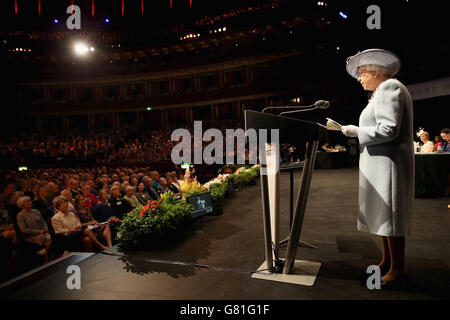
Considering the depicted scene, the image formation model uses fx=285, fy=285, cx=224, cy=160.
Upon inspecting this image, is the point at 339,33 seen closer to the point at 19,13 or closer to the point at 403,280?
the point at 403,280

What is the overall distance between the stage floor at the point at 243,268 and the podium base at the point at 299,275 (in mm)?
49

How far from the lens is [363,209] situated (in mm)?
2344

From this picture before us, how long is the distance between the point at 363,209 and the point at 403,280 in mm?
612

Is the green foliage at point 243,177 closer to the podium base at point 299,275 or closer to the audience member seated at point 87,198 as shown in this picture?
the audience member seated at point 87,198

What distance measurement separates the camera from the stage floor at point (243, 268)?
2.30 metres

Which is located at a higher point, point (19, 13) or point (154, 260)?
point (19, 13)

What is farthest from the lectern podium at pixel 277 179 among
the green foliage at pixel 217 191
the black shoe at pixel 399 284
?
the green foliage at pixel 217 191

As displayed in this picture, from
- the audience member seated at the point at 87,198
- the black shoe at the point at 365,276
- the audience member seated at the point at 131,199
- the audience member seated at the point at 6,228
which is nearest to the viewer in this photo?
the black shoe at the point at 365,276

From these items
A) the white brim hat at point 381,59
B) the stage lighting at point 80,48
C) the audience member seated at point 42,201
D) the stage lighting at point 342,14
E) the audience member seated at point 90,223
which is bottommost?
the audience member seated at point 90,223

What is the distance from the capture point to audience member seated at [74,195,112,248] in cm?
505

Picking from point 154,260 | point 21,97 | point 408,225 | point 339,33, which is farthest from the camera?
point 21,97

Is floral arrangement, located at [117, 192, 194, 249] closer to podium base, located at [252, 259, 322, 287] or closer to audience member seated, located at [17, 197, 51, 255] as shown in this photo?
podium base, located at [252, 259, 322, 287]

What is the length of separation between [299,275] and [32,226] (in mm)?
4177
